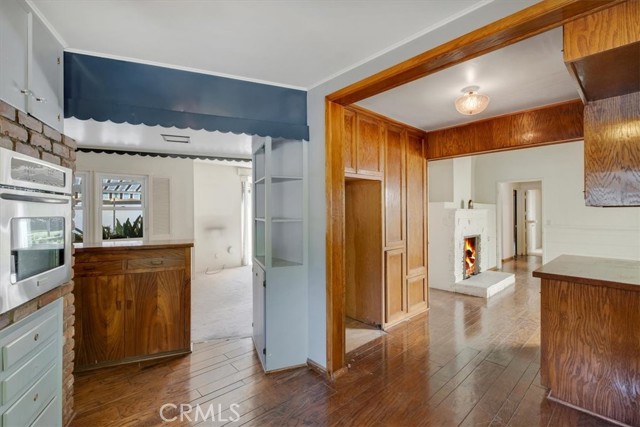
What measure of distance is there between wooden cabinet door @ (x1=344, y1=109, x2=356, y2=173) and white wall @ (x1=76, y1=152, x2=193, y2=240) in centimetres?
392

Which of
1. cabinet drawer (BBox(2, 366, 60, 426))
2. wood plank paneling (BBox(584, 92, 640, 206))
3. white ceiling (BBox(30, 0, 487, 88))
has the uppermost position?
white ceiling (BBox(30, 0, 487, 88))

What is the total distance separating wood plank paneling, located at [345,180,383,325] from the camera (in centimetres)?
366

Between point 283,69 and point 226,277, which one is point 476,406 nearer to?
point 283,69

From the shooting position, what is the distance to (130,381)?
2.46 m

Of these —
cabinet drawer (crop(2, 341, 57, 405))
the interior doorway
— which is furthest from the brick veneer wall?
the interior doorway

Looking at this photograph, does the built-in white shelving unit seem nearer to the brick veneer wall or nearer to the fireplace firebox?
the brick veneer wall

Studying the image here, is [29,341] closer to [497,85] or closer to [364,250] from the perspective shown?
[364,250]

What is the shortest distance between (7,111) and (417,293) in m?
4.24

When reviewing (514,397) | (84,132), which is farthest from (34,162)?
(514,397)

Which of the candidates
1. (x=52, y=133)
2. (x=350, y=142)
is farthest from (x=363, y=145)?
(x=52, y=133)

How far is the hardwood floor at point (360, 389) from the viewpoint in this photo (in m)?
2.03

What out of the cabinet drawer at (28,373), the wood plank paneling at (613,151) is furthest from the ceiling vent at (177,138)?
the wood plank paneling at (613,151)

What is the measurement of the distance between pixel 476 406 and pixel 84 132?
447 cm

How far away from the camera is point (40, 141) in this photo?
1.67 metres
